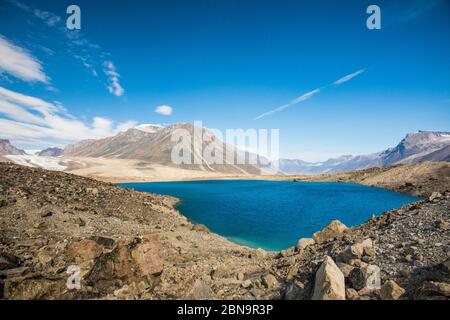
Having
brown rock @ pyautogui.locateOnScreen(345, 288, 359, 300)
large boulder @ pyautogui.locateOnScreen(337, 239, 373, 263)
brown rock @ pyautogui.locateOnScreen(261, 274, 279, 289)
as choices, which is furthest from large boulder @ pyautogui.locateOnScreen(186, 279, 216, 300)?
large boulder @ pyautogui.locateOnScreen(337, 239, 373, 263)

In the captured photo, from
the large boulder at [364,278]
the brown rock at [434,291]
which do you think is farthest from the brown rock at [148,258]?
the brown rock at [434,291]

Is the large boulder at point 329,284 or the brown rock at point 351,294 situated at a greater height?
the large boulder at point 329,284

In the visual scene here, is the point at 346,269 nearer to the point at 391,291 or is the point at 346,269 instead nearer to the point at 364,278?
the point at 364,278

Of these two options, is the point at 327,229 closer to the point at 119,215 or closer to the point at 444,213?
the point at 444,213

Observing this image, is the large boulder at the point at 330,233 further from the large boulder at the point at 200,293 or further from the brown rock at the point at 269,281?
the large boulder at the point at 200,293

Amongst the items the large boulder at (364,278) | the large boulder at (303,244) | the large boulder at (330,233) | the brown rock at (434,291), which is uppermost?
the brown rock at (434,291)

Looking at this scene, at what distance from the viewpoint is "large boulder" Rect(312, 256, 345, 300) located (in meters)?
6.88

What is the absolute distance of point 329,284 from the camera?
279 inches

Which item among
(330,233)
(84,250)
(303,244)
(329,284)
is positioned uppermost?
(329,284)

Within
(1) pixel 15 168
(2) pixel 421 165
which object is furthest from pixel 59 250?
(2) pixel 421 165

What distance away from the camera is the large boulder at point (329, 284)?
688cm

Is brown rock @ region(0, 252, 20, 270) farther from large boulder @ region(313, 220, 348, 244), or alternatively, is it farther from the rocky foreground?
large boulder @ region(313, 220, 348, 244)

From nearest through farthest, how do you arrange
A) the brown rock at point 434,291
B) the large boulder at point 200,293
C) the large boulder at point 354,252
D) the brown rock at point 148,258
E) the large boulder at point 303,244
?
the brown rock at point 434,291, the large boulder at point 200,293, the brown rock at point 148,258, the large boulder at point 354,252, the large boulder at point 303,244

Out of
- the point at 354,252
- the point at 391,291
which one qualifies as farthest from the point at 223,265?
the point at 391,291
